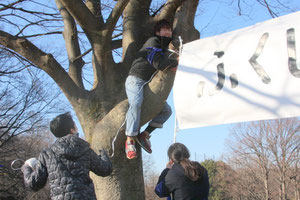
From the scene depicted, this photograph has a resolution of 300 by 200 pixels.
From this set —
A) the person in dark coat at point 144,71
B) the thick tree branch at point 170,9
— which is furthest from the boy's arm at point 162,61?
the thick tree branch at point 170,9

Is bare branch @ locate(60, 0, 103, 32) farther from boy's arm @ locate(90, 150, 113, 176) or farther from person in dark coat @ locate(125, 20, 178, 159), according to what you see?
boy's arm @ locate(90, 150, 113, 176)

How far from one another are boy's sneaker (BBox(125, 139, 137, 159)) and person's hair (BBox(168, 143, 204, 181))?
60 centimetres

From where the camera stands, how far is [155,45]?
3.37 metres

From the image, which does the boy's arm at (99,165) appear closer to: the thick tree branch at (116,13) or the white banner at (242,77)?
the white banner at (242,77)

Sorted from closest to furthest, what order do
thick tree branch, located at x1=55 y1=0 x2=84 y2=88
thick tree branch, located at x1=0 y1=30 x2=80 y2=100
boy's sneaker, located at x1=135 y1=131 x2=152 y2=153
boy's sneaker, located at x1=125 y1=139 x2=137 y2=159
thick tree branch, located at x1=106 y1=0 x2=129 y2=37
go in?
boy's sneaker, located at x1=125 y1=139 x2=137 y2=159 → boy's sneaker, located at x1=135 y1=131 x2=152 y2=153 → thick tree branch, located at x1=106 y1=0 x2=129 y2=37 → thick tree branch, located at x1=0 y1=30 x2=80 y2=100 → thick tree branch, located at x1=55 y1=0 x2=84 y2=88

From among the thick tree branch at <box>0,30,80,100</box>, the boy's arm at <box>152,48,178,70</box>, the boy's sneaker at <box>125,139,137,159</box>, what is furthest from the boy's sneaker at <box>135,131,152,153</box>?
the thick tree branch at <box>0,30,80,100</box>

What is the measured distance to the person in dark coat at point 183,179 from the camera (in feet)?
8.91

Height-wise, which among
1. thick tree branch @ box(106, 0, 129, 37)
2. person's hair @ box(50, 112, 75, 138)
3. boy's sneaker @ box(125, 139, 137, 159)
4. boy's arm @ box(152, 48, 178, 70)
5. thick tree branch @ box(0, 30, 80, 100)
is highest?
thick tree branch @ box(106, 0, 129, 37)

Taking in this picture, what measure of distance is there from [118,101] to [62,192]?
1882 millimetres

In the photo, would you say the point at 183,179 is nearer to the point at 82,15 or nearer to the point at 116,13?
the point at 116,13

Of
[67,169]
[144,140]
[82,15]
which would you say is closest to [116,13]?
[82,15]

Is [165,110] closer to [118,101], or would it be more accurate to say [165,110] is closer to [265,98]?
[118,101]

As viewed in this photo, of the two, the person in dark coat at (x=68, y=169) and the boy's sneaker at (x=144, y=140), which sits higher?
the boy's sneaker at (x=144, y=140)

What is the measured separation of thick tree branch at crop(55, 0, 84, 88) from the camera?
4.59 meters
